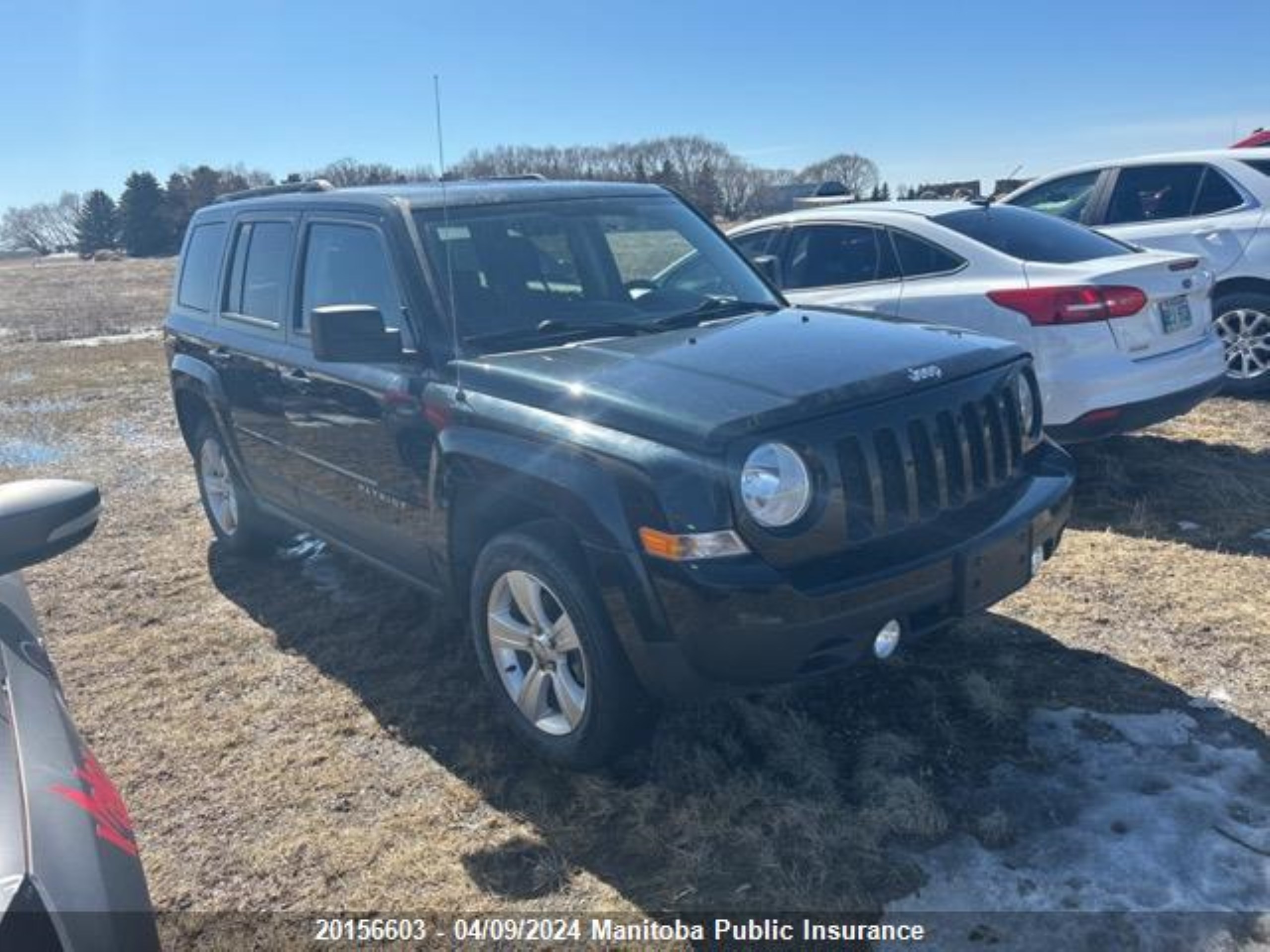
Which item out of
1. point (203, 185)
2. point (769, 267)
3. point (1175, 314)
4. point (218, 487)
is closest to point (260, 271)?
point (218, 487)

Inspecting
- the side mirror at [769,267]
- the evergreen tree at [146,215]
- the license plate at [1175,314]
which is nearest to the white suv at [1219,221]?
→ the license plate at [1175,314]

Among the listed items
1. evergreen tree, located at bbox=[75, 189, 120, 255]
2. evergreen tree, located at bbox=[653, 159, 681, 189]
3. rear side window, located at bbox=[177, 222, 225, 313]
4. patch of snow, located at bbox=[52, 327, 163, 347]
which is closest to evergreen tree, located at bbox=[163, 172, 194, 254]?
evergreen tree, located at bbox=[75, 189, 120, 255]

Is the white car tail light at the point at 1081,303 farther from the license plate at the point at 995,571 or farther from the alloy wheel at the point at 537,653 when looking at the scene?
the alloy wheel at the point at 537,653

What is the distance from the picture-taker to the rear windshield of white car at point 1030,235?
6117 mm

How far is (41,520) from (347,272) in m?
2.52

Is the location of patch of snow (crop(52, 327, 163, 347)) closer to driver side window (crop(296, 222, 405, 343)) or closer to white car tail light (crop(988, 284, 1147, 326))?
driver side window (crop(296, 222, 405, 343))

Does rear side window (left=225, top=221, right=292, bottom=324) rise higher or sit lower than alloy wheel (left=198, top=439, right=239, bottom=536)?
higher

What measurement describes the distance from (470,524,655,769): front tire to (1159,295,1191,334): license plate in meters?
4.19

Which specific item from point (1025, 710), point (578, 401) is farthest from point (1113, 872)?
point (578, 401)

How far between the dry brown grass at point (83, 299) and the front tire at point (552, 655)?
21.1m

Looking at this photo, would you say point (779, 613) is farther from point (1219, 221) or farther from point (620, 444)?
point (1219, 221)

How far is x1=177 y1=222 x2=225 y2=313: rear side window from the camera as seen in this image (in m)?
5.81

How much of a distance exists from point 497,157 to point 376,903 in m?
7.72

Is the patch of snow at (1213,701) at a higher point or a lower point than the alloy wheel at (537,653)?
lower
